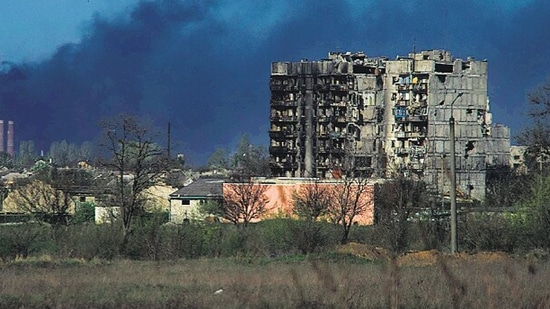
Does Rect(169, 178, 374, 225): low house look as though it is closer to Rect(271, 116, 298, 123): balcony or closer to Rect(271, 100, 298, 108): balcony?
Rect(271, 116, 298, 123): balcony

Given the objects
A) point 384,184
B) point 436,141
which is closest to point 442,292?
point 384,184

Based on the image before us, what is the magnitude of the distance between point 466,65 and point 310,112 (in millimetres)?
17436

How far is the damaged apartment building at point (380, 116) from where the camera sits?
8600 centimetres

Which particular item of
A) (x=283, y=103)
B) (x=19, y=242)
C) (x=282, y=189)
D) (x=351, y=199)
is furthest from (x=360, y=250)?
(x=283, y=103)

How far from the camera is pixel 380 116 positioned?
298 ft

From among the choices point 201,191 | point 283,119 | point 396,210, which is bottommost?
point 396,210

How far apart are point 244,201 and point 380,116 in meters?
35.9

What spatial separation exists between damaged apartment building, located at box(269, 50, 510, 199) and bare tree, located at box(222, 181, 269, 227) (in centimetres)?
2595

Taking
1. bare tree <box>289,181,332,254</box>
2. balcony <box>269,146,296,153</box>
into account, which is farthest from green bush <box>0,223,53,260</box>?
balcony <box>269,146,296,153</box>

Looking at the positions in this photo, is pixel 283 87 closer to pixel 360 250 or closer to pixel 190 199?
pixel 190 199

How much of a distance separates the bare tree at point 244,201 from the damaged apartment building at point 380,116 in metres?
26.0

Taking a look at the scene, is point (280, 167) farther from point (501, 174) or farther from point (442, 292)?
point (442, 292)

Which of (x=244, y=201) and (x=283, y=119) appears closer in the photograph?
(x=244, y=201)

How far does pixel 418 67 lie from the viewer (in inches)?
3430
